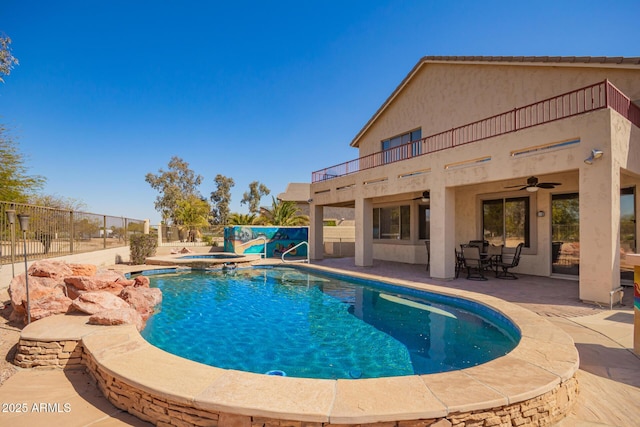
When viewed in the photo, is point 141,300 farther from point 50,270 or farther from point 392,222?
point 392,222

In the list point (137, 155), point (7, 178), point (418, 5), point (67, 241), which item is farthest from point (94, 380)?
point (137, 155)

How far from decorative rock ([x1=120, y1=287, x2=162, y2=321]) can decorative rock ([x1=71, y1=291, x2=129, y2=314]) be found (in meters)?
1.03

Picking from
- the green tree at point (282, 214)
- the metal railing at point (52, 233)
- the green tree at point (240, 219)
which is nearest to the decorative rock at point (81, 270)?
the metal railing at point (52, 233)

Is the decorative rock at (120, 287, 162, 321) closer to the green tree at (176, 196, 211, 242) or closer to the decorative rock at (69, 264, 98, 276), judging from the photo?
the decorative rock at (69, 264, 98, 276)

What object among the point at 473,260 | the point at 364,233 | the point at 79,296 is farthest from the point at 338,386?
the point at 364,233

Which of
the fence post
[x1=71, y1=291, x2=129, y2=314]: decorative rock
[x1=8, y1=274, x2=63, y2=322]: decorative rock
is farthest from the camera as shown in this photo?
the fence post

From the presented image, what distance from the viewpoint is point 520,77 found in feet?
36.4

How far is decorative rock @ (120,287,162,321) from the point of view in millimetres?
7098

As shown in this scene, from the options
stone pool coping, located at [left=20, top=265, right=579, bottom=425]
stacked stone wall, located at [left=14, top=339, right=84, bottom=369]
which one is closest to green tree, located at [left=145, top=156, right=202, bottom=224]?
stacked stone wall, located at [left=14, top=339, right=84, bottom=369]

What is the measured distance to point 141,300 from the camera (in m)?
7.38

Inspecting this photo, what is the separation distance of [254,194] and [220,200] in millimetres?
5290

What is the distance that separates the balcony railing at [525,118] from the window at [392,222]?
9.58 ft

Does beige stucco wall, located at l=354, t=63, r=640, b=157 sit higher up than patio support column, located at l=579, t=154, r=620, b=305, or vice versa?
beige stucco wall, located at l=354, t=63, r=640, b=157

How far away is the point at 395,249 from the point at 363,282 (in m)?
5.96
